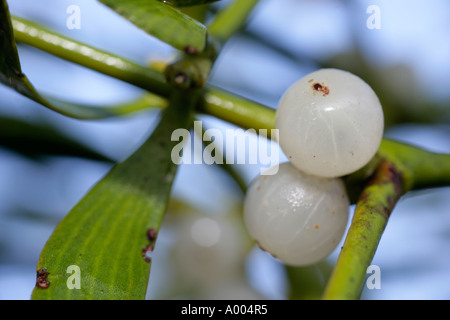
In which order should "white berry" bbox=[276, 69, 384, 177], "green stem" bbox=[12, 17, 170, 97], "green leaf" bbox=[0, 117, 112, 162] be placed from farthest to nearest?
"green leaf" bbox=[0, 117, 112, 162], "green stem" bbox=[12, 17, 170, 97], "white berry" bbox=[276, 69, 384, 177]

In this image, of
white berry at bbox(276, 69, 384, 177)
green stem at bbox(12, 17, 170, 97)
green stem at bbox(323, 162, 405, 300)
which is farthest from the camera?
green stem at bbox(12, 17, 170, 97)

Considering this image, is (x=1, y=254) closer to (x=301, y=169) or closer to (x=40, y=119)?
(x=40, y=119)

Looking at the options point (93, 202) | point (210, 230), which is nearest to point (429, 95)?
point (210, 230)

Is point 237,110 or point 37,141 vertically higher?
point 37,141

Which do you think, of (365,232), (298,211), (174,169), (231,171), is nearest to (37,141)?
(231,171)

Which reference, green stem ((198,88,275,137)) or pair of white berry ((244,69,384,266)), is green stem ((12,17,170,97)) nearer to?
green stem ((198,88,275,137))

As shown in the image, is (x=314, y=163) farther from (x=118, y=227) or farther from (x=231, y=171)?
(x=231, y=171)

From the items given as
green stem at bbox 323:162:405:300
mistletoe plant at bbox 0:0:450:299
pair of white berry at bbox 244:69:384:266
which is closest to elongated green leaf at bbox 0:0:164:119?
mistletoe plant at bbox 0:0:450:299
